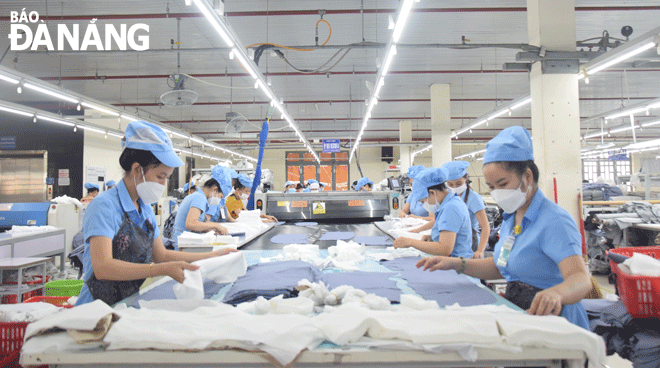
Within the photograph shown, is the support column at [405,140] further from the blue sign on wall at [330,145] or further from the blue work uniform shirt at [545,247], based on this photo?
the blue work uniform shirt at [545,247]

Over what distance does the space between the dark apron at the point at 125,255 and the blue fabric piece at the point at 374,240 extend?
1.66 meters

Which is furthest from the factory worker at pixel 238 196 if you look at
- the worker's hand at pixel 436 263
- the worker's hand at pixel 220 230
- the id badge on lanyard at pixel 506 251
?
the id badge on lanyard at pixel 506 251

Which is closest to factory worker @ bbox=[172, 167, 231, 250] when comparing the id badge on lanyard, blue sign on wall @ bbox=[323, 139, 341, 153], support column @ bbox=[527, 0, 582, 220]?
the id badge on lanyard

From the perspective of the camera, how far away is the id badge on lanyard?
151 cm

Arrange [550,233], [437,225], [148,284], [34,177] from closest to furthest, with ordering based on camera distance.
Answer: [550,233]
[148,284]
[437,225]
[34,177]

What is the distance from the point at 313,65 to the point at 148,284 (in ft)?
23.8

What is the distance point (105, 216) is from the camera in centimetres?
139

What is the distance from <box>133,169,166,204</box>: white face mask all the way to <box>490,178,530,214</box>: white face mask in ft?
4.68

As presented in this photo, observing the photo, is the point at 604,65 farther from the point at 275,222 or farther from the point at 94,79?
the point at 94,79

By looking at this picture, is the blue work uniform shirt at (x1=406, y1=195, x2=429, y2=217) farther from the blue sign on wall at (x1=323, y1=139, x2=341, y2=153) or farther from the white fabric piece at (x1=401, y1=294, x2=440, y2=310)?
the blue sign on wall at (x1=323, y1=139, x2=341, y2=153)

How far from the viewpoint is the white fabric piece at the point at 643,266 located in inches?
73.0

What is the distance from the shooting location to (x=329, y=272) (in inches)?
77.2

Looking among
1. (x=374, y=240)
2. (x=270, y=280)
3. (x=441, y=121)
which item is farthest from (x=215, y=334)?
(x=441, y=121)

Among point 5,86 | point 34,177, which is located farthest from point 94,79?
point 34,177
